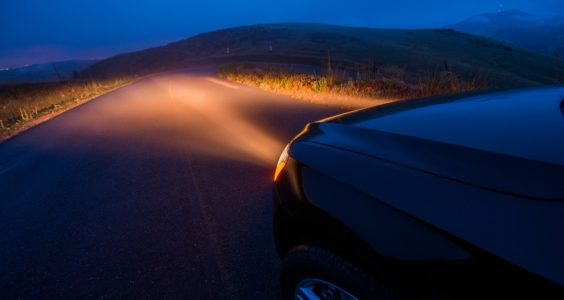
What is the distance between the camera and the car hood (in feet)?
3.65

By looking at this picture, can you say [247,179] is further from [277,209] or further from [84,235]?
[277,209]

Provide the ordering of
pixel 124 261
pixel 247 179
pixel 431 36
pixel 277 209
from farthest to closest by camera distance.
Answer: pixel 431 36, pixel 247 179, pixel 124 261, pixel 277 209

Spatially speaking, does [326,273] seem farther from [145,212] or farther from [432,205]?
[145,212]

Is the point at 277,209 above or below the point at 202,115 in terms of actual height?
above

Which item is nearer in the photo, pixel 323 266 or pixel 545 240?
pixel 545 240

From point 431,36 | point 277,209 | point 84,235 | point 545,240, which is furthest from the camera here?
point 431,36

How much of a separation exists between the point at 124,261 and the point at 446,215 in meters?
2.81

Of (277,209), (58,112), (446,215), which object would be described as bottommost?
(58,112)

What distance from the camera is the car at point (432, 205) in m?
0.99

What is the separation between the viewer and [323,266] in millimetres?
1535

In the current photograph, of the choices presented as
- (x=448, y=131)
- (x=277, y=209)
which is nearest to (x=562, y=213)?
(x=448, y=131)

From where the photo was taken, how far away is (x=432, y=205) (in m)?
1.18

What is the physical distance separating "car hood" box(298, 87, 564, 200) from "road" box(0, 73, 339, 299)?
55.8 inches

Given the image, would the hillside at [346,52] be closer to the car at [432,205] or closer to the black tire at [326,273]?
the car at [432,205]
